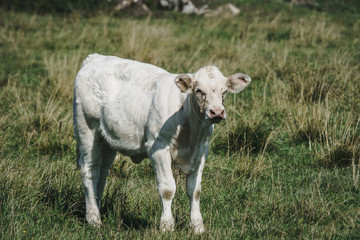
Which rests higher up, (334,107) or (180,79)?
(180,79)

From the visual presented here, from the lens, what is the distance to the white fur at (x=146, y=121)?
12.1 feet

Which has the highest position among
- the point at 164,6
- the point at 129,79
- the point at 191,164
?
the point at 129,79

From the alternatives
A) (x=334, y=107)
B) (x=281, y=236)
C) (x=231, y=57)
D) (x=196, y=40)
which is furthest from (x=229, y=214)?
(x=196, y=40)

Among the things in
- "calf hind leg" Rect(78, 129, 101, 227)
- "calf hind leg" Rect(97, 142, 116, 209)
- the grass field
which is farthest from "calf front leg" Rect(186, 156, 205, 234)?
"calf hind leg" Rect(97, 142, 116, 209)

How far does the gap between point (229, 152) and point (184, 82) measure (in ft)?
8.62

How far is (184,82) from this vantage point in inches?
140

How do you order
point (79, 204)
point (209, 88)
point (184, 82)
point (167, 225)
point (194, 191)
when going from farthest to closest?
point (79, 204)
point (194, 191)
point (167, 225)
point (184, 82)
point (209, 88)

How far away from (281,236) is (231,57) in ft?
20.6

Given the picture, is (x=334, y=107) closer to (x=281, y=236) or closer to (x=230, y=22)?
(x=281, y=236)

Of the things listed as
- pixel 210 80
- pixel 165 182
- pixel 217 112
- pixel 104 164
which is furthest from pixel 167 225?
pixel 104 164

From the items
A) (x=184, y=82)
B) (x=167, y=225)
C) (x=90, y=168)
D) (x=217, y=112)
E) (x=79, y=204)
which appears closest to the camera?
(x=217, y=112)

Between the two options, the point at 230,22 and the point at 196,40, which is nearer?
the point at 196,40

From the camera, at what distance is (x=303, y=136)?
621cm

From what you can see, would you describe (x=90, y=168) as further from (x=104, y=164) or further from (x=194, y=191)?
(x=194, y=191)
